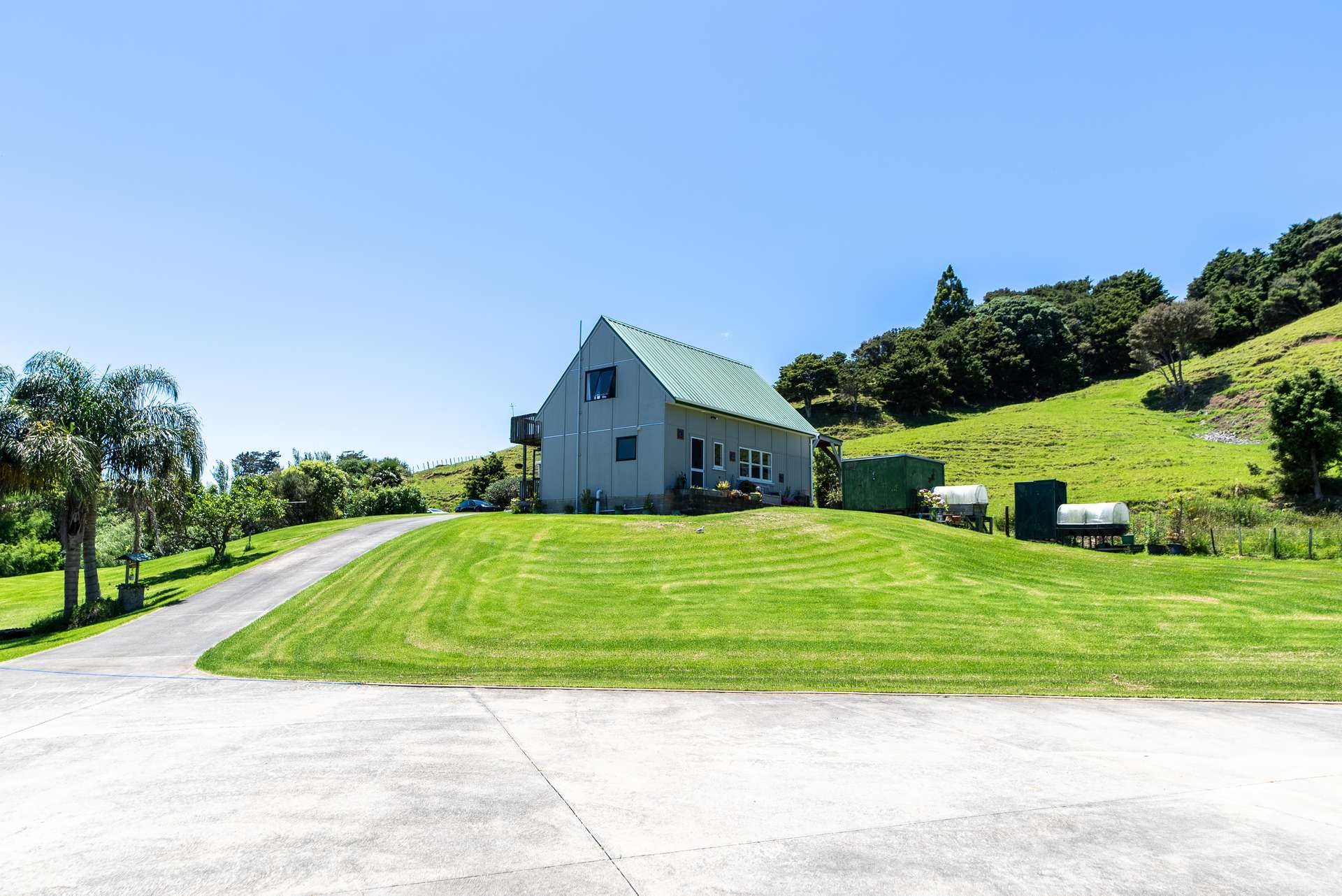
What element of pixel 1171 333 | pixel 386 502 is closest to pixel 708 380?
pixel 386 502

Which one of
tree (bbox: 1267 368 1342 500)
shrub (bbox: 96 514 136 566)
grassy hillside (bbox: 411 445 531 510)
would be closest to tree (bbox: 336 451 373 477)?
grassy hillside (bbox: 411 445 531 510)

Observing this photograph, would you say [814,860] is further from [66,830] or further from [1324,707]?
[1324,707]

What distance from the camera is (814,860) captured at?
13.4 ft

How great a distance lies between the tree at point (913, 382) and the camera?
7612 cm

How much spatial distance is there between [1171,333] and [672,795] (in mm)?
81222

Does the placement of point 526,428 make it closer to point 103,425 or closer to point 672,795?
point 103,425

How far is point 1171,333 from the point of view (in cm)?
6900

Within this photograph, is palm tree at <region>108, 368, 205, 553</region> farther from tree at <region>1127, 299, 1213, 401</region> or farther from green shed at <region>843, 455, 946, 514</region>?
tree at <region>1127, 299, 1213, 401</region>

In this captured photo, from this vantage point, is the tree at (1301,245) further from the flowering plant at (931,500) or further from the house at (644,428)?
the house at (644,428)

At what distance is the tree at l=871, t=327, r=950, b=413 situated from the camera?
76.1m

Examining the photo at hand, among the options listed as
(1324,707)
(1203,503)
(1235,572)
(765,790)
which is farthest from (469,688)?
(1203,503)

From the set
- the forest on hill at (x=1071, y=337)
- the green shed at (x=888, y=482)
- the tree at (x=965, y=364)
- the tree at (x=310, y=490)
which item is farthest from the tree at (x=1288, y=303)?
the tree at (x=310, y=490)

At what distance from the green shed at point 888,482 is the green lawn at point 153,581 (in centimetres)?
2208

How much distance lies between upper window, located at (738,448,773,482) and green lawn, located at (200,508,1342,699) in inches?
389
